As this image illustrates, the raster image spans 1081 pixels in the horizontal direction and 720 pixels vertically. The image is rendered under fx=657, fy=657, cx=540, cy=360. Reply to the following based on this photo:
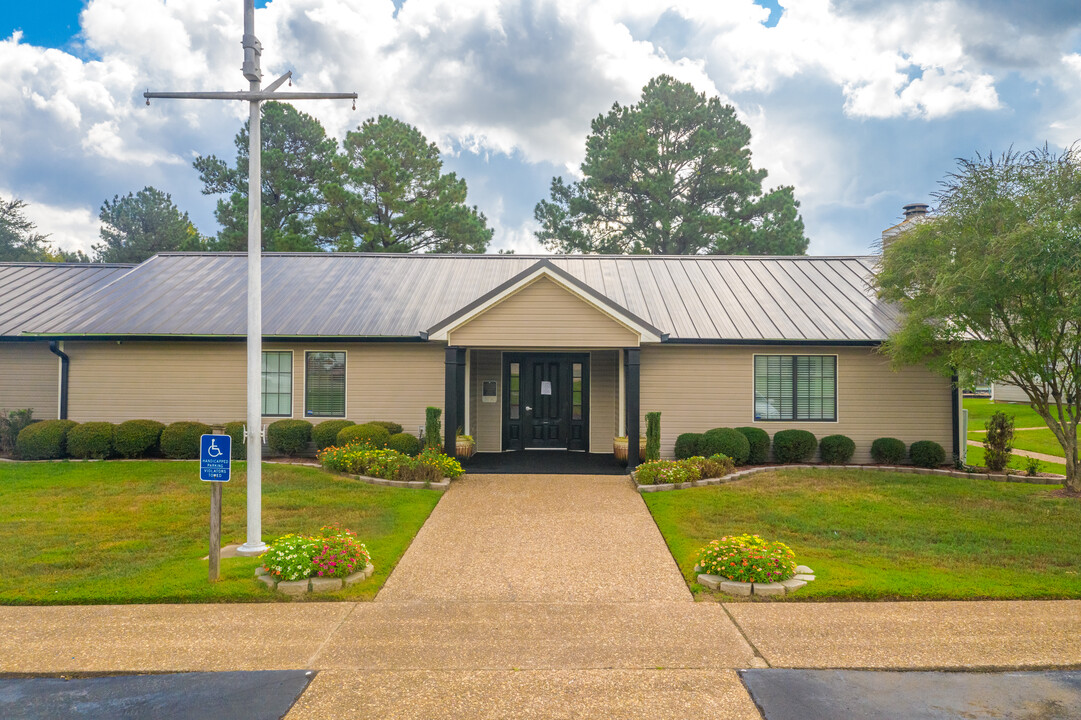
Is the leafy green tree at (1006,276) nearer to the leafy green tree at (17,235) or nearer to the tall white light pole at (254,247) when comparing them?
the tall white light pole at (254,247)

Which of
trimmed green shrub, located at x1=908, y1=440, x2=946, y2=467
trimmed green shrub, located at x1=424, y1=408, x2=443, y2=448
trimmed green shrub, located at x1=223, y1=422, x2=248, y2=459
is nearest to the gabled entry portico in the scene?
trimmed green shrub, located at x1=424, y1=408, x2=443, y2=448

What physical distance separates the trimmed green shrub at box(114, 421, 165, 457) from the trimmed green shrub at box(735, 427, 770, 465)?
1229 centimetres

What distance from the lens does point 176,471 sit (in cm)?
1257

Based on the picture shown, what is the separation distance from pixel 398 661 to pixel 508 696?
1.04 m

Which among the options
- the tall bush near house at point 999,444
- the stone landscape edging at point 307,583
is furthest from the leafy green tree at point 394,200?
the stone landscape edging at point 307,583

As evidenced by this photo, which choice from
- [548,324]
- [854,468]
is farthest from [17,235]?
[854,468]

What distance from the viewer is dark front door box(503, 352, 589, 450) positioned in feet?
51.6

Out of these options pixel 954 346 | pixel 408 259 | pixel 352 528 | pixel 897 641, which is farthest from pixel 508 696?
pixel 408 259

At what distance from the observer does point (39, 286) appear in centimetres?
1800

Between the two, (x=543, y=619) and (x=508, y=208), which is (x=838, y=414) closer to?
(x=543, y=619)

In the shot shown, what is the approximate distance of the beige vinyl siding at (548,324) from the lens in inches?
512

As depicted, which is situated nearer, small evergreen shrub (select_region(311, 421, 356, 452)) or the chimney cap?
small evergreen shrub (select_region(311, 421, 356, 452))

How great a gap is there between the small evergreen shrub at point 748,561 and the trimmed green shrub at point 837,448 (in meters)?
7.45

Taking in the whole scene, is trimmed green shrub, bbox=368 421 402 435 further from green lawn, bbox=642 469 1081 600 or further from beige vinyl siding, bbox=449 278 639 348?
green lawn, bbox=642 469 1081 600
